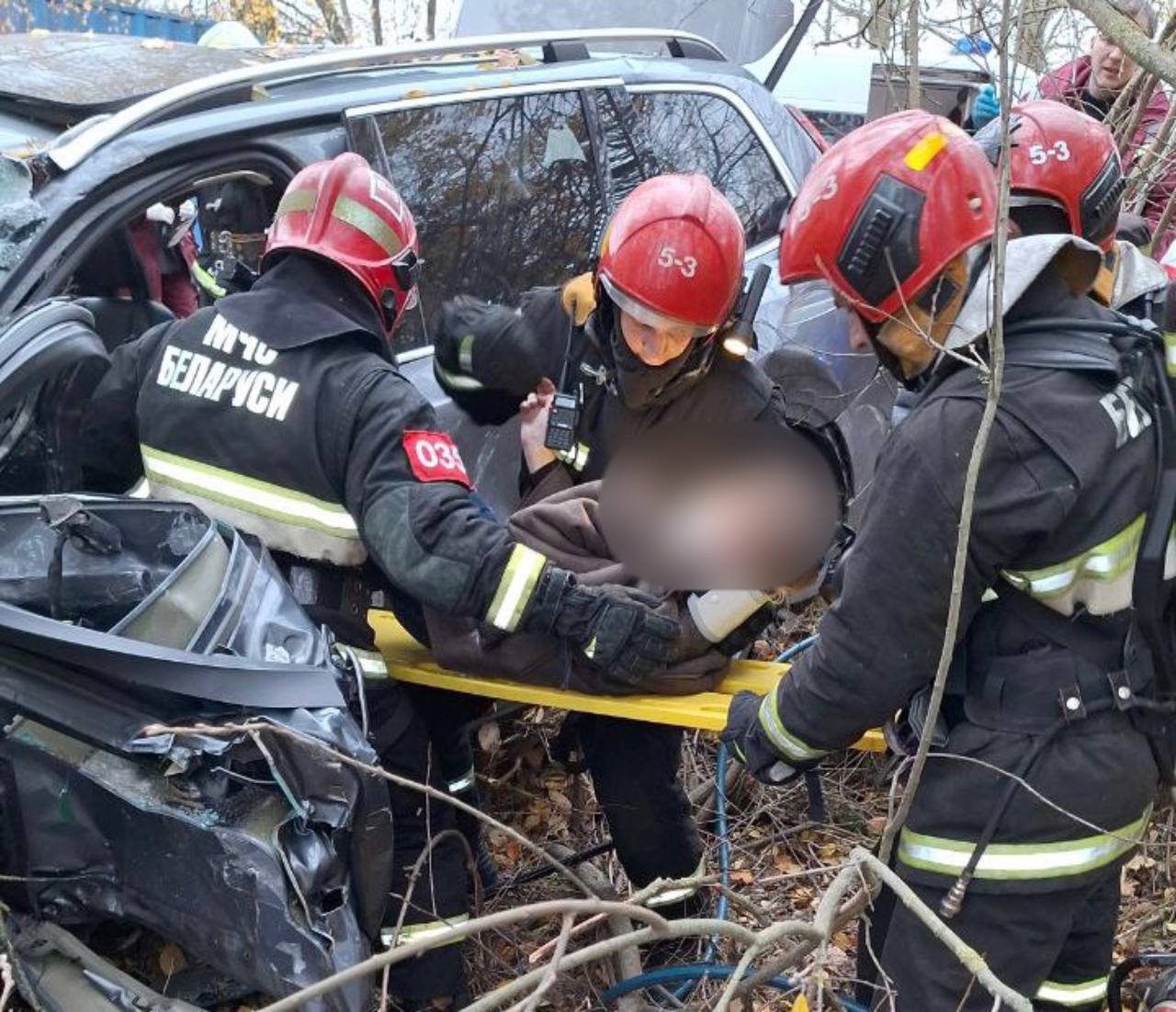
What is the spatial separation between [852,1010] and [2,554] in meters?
1.93

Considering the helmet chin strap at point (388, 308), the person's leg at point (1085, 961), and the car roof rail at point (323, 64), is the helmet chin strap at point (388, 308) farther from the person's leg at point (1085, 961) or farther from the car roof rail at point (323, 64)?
the person's leg at point (1085, 961)

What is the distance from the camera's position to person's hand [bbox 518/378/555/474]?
3.74 meters

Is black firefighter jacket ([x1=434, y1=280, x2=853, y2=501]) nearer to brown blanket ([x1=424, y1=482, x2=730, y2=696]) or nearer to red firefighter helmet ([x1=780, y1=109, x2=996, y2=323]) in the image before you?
brown blanket ([x1=424, y1=482, x2=730, y2=696])

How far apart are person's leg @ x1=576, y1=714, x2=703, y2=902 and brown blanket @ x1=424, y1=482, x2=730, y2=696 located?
361 mm

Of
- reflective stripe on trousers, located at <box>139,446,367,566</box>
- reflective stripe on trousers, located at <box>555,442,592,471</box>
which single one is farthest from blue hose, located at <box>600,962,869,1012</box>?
reflective stripe on trousers, located at <box>555,442,592,471</box>

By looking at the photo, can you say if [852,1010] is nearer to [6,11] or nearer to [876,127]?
[876,127]

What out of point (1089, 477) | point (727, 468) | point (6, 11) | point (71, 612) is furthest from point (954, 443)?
→ point (6, 11)

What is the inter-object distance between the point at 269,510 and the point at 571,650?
74 centimetres

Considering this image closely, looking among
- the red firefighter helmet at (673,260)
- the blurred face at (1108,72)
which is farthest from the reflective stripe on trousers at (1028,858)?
the blurred face at (1108,72)

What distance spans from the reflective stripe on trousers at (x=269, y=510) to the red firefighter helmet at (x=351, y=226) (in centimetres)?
53

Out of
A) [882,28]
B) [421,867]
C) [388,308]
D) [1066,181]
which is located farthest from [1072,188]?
[421,867]

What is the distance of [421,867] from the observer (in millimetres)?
3160

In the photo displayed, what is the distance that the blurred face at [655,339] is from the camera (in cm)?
345

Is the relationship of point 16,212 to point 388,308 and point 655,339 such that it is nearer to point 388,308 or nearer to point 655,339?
point 388,308
